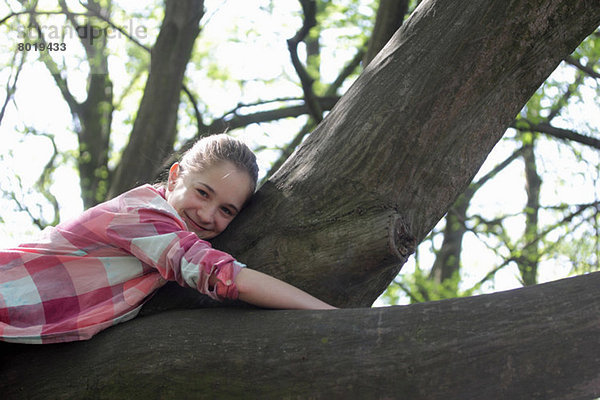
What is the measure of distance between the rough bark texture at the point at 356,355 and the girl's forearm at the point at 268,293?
0.09 meters

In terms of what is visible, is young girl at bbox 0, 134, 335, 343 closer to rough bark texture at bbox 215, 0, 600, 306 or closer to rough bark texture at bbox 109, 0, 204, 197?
rough bark texture at bbox 215, 0, 600, 306

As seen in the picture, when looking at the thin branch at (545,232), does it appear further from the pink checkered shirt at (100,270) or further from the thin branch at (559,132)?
the pink checkered shirt at (100,270)

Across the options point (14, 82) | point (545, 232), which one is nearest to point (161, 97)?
point (14, 82)

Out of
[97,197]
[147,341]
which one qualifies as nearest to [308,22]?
[147,341]

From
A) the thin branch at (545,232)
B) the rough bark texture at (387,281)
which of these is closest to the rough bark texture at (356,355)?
the rough bark texture at (387,281)

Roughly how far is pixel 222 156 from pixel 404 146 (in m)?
0.73

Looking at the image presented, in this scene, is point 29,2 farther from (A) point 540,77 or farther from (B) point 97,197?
(A) point 540,77

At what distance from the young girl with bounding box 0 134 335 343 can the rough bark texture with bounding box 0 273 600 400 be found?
0.11 meters

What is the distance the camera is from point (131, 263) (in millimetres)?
2295

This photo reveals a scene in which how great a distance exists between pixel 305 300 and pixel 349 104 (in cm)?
83

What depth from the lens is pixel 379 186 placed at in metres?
2.29

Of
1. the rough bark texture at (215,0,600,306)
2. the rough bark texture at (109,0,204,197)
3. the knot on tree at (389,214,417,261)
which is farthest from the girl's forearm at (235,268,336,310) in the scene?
the rough bark texture at (109,0,204,197)

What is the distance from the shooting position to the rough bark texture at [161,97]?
5.58 m

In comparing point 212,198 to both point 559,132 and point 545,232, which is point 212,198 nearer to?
point 559,132
